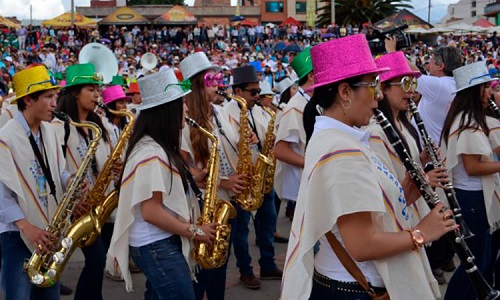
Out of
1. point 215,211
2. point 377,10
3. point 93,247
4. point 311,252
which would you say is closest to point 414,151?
point 215,211

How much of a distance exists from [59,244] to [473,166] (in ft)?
9.82

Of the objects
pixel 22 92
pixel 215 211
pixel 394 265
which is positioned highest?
pixel 22 92

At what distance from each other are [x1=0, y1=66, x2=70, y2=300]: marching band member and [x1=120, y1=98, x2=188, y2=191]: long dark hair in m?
0.82

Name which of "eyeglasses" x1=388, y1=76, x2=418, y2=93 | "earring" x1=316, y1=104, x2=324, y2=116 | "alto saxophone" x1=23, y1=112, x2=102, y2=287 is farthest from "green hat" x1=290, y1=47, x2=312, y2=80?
"earring" x1=316, y1=104, x2=324, y2=116

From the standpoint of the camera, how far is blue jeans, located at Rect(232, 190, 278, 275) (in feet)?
19.4

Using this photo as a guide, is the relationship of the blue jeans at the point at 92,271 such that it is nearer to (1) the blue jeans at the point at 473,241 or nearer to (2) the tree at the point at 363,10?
(1) the blue jeans at the point at 473,241

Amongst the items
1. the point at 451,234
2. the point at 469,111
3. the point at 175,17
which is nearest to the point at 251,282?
the point at 469,111

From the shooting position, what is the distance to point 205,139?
4902 mm

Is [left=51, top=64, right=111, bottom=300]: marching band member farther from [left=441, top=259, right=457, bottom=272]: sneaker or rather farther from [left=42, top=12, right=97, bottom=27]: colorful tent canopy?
[left=42, top=12, right=97, bottom=27]: colorful tent canopy

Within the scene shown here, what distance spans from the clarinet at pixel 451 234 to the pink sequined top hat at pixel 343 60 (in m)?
0.50

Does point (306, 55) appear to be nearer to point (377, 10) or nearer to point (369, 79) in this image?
point (369, 79)

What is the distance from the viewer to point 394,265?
8.58 ft

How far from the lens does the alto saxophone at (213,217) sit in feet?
13.6

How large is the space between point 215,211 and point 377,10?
51.3 metres
